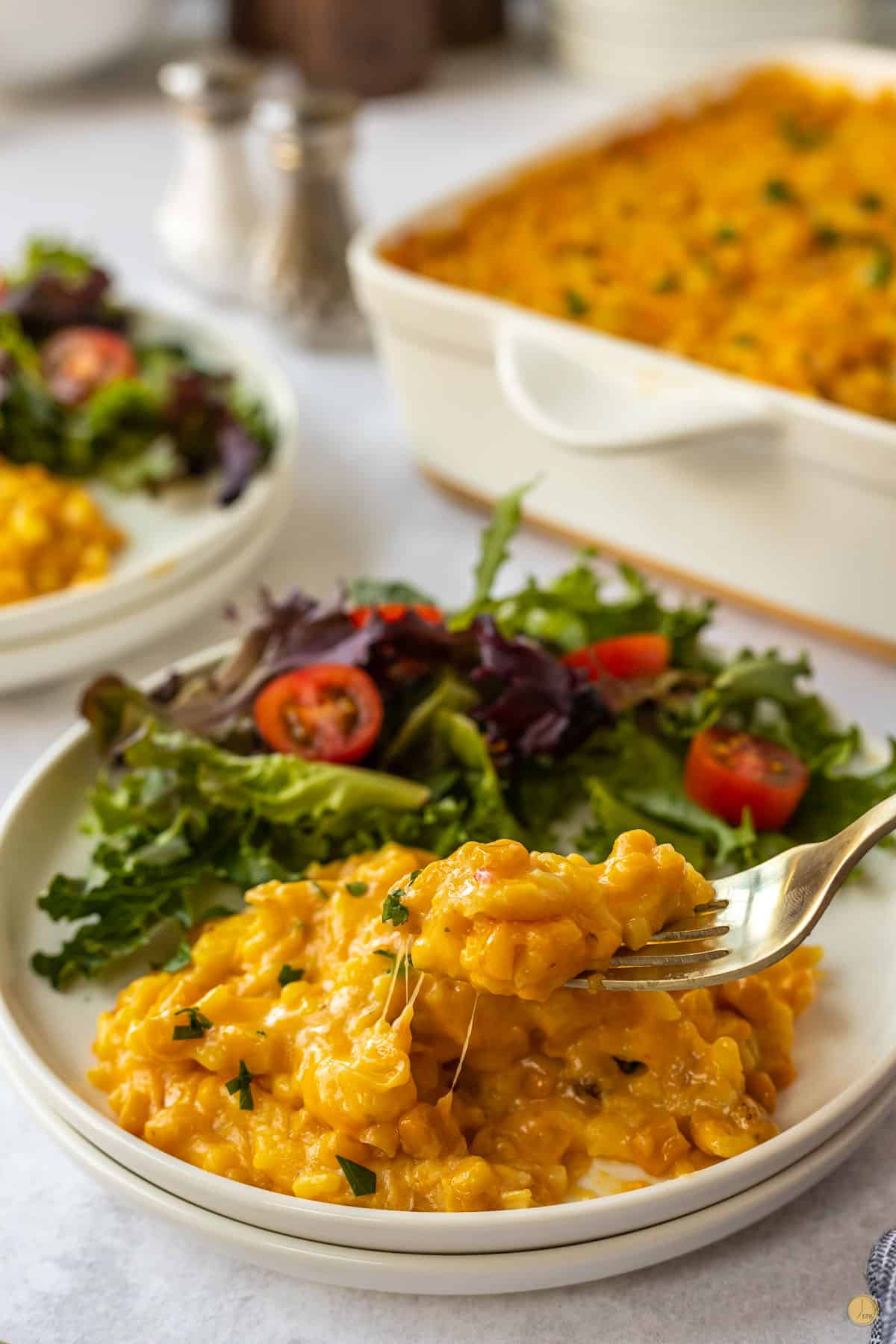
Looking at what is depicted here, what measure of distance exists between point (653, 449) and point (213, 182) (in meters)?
1.90

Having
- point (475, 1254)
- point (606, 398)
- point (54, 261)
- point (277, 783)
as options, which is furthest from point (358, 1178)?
point (54, 261)

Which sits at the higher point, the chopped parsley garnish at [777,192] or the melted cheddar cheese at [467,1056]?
the chopped parsley garnish at [777,192]

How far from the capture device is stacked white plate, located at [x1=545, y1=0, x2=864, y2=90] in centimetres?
450

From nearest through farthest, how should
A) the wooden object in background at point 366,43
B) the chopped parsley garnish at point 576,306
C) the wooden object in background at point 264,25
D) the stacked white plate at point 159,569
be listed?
1. the stacked white plate at point 159,569
2. the chopped parsley garnish at point 576,306
3. the wooden object in background at point 366,43
4. the wooden object in background at point 264,25

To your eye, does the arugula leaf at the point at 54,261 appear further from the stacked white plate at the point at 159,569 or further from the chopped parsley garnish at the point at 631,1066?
the chopped parsley garnish at the point at 631,1066

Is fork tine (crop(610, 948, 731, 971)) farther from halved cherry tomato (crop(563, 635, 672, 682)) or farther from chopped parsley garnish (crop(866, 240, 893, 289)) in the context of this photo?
chopped parsley garnish (crop(866, 240, 893, 289))

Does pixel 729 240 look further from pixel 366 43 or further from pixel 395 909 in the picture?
pixel 366 43

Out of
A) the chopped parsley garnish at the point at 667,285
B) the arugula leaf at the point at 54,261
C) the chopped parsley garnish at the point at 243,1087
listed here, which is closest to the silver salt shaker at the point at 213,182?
the arugula leaf at the point at 54,261

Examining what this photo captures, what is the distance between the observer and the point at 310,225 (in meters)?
3.50

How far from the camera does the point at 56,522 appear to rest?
2.66 meters

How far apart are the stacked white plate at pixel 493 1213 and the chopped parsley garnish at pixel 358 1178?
3 cm

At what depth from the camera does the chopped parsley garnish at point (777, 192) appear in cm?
310

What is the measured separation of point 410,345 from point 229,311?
1243mm

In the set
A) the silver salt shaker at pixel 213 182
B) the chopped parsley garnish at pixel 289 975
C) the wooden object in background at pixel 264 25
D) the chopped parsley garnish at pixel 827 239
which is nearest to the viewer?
the chopped parsley garnish at pixel 289 975
